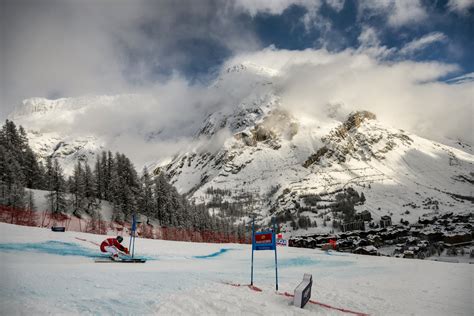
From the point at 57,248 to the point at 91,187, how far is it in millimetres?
43760

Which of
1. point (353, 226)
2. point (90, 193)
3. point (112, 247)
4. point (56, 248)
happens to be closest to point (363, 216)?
point (353, 226)

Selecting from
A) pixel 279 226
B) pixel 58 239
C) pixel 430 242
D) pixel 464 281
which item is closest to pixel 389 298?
pixel 464 281

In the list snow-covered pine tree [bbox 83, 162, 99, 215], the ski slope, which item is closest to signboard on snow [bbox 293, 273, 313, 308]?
the ski slope

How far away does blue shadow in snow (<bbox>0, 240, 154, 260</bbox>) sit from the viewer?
21.1 metres

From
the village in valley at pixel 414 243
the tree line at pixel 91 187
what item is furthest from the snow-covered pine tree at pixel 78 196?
the village in valley at pixel 414 243

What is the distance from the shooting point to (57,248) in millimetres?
23406

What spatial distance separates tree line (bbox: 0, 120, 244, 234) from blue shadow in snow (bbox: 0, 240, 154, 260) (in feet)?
97.3

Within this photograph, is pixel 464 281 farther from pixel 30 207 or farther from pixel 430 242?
pixel 430 242

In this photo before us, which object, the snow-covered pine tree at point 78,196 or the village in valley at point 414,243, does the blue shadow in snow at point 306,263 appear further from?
the snow-covered pine tree at point 78,196

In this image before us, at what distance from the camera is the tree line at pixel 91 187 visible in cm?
5431

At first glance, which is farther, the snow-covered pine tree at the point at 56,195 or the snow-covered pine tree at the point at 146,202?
the snow-covered pine tree at the point at 146,202

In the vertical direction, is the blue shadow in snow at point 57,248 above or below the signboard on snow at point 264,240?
below

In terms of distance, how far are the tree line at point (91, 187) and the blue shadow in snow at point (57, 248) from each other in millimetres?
29648

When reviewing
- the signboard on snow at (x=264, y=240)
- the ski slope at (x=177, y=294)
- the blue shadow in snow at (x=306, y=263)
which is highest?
the signboard on snow at (x=264, y=240)
